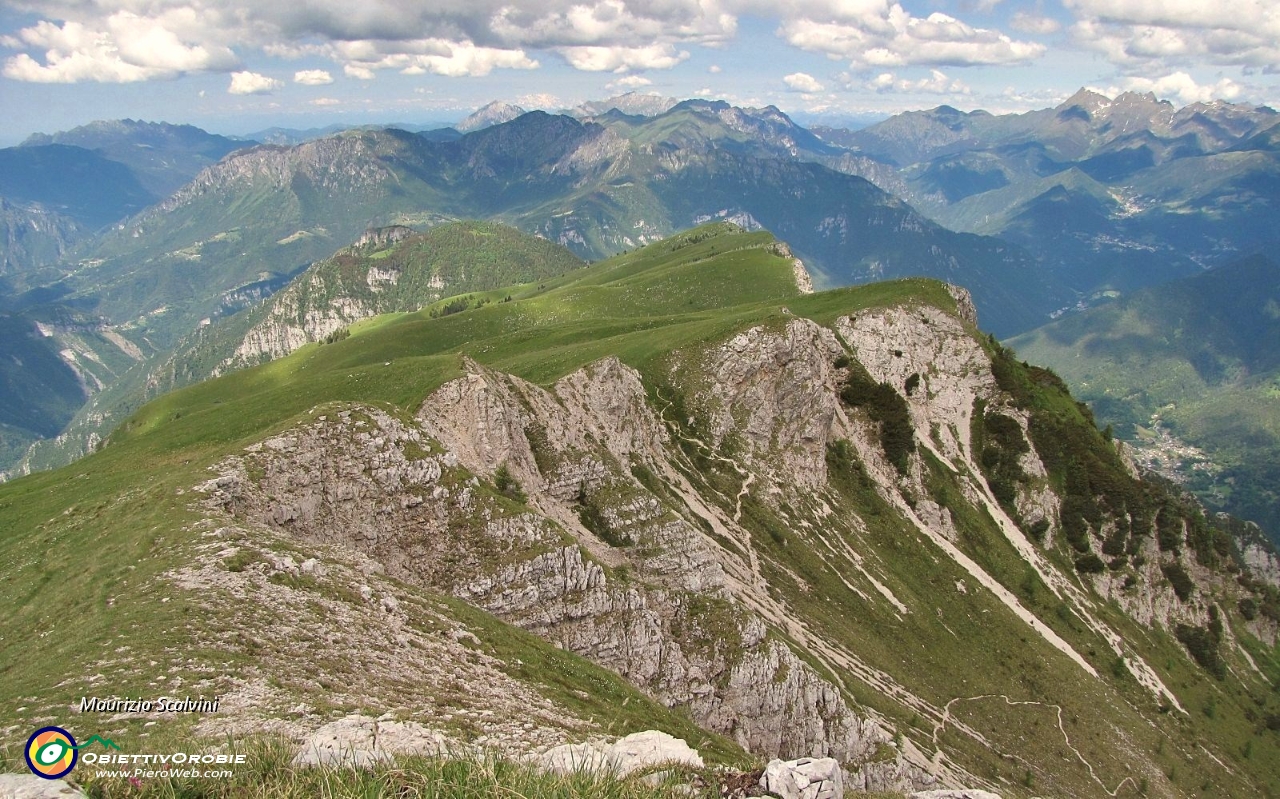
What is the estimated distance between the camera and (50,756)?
1186cm

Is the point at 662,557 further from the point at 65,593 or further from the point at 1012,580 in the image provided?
the point at 1012,580

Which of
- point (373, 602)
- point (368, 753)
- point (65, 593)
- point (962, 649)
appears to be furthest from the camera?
point (962, 649)

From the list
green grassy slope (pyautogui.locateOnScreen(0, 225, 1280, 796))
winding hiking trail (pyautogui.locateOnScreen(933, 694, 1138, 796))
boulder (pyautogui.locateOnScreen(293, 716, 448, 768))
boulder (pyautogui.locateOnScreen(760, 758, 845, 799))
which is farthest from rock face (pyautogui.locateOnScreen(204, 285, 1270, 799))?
green grassy slope (pyautogui.locateOnScreen(0, 225, 1280, 796))

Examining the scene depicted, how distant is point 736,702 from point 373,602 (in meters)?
29.2

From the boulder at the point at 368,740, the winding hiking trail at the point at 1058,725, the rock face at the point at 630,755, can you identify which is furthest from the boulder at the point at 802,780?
the winding hiking trail at the point at 1058,725

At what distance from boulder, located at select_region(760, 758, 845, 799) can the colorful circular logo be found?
1384cm

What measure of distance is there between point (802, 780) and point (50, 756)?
15.1 metres

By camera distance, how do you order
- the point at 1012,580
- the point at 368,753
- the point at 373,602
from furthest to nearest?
the point at 1012,580 → the point at 373,602 → the point at 368,753

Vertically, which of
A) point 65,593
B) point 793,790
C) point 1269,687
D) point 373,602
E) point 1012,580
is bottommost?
point 1269,687

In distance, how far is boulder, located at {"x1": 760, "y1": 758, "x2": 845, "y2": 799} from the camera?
15.1 meters

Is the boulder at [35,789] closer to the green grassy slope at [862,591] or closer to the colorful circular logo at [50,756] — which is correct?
the colorful circular logo at [50,756]

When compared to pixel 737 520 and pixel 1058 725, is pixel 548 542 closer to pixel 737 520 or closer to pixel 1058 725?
pixel 737 520

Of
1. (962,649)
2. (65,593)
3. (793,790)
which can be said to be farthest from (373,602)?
(962,649)

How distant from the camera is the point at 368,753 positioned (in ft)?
47.4
